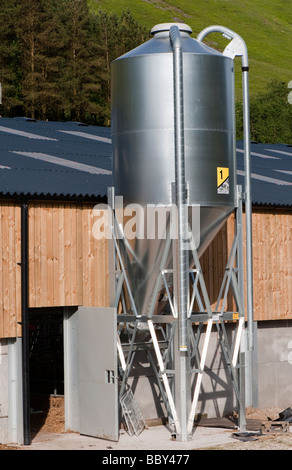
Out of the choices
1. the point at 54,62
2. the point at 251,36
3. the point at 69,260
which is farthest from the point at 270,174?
the point at 251,36

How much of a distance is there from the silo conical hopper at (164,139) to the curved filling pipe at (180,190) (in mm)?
287

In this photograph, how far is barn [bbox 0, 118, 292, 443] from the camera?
736 inches

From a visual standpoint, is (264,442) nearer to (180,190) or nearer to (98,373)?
(98,373)

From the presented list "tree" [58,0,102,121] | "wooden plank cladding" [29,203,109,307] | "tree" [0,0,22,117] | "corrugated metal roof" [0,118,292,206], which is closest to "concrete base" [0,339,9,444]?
"wooden plank cladding" [29,203,109,307]

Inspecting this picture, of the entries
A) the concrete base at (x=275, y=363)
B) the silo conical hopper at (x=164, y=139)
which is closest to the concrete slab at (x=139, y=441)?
the silo conical hopper at (x=164, y=139)

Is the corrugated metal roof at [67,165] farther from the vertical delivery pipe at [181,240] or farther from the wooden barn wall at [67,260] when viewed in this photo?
the vertical delivery pipe at [181,240]

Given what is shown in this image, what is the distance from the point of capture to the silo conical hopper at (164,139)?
18.8 metres

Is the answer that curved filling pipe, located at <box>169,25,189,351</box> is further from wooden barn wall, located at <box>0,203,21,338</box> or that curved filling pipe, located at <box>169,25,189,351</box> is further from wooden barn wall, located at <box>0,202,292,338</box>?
wooden barn wall, located at <box>0,203,21,338</box>

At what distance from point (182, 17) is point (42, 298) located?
7276 inches

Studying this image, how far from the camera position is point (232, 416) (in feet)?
74.3

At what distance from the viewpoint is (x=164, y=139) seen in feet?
61.7

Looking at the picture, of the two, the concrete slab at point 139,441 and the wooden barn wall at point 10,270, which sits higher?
the wooden barn wall at point 10,270

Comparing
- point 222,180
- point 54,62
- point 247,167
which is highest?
point 54,62

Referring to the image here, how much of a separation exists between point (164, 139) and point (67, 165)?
13.2 feet
